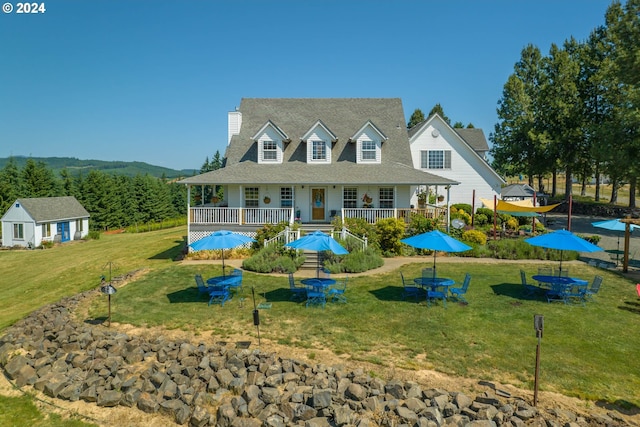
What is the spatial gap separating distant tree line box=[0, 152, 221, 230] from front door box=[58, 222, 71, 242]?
9.39 metres

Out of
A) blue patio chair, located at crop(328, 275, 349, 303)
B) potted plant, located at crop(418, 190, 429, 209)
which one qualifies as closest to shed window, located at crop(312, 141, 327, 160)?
potted plant, located at crop(418, 190, 429, 209)

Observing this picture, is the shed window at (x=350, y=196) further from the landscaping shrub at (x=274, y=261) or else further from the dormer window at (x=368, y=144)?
the landscaping shrub at (x=274, y=261)

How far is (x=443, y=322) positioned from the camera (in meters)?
11.2

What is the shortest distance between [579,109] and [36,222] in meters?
58.0

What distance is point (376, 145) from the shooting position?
26547 mm

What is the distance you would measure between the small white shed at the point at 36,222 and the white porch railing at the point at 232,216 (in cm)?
2429

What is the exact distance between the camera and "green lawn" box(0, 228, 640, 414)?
27.9 ft

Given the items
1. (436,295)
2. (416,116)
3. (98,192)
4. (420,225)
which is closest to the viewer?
(436,295)

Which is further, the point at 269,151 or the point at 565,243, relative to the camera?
the point at 269,151

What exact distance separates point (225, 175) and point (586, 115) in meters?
40.8

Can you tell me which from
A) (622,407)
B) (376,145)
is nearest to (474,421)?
(622,407)

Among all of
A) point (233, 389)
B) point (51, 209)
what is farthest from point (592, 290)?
point (51, 209)

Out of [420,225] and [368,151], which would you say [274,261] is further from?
[368,151]

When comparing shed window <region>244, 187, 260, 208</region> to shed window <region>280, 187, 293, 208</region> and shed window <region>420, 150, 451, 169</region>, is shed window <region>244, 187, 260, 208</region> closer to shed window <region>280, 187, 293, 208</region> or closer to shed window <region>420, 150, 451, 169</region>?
shed window <region>280, 187, 293, 208</region>
